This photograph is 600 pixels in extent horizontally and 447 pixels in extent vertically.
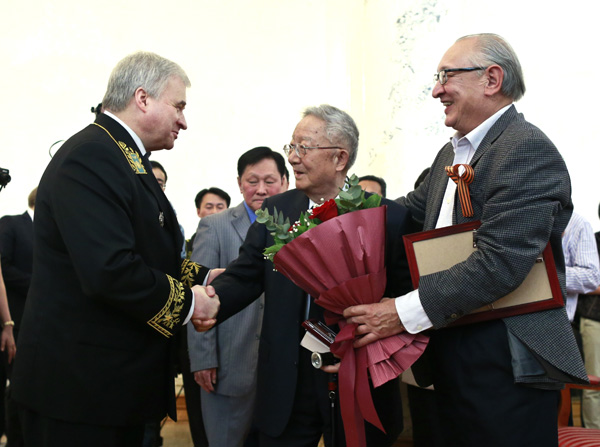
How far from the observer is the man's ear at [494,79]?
2068 mm

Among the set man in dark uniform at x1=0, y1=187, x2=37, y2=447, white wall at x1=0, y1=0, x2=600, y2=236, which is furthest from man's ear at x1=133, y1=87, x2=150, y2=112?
white wall at x1=0, y1=0, x2=600, y2=236

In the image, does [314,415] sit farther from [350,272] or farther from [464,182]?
[464,182]

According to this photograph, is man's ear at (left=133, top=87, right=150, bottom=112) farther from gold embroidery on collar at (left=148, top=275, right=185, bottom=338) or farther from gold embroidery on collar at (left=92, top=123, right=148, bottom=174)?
gold embroidery on collar at (left=148, top=275, right=185, bottom=338)

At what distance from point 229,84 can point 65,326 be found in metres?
4.90

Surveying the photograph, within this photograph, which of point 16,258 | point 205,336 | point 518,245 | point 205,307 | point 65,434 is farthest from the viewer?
point 16,258

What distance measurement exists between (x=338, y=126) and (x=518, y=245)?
99 centimetres

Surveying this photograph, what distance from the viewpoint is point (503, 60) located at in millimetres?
2082

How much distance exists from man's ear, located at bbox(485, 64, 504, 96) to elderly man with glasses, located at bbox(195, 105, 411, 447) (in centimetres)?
56

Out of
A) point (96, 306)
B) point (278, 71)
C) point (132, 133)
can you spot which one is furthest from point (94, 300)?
point (278, 71)

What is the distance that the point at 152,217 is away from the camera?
6.95 ft

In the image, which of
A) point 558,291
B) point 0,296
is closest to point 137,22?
point 0,296

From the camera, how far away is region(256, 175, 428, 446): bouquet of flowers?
190 cm

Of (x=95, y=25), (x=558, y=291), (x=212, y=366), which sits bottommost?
(x=212, y=366)

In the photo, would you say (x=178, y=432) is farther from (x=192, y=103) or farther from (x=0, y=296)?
(x=192, y=103)
